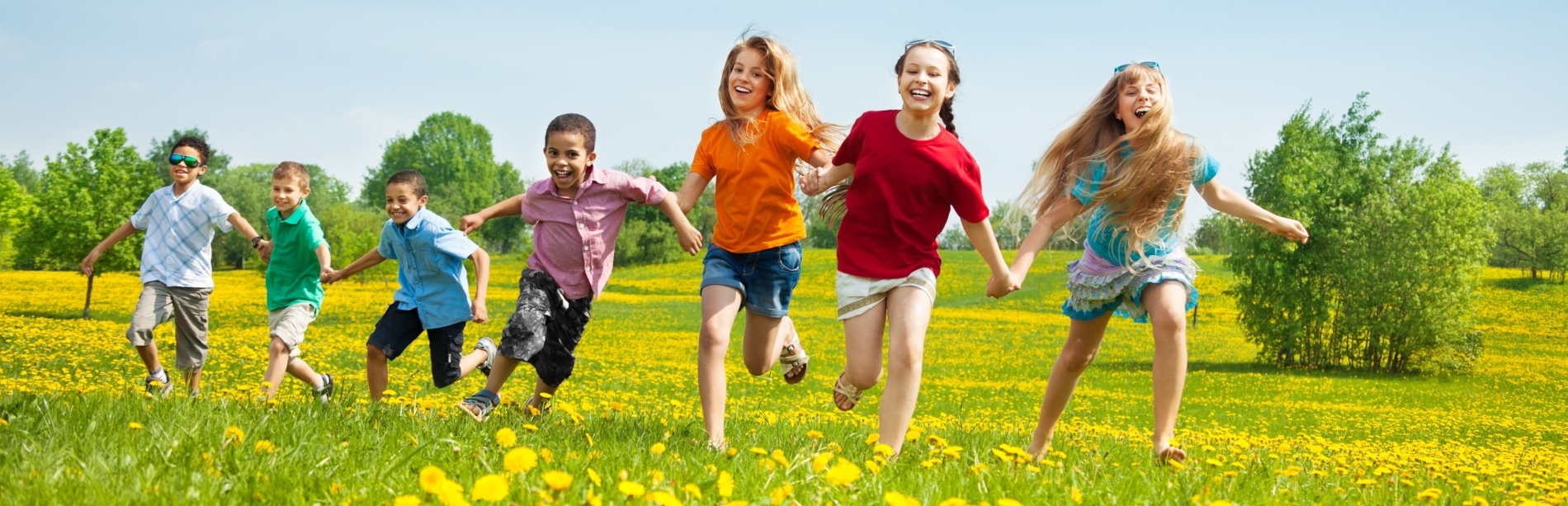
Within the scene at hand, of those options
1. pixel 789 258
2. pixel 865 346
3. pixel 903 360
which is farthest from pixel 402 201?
pixel 903 360

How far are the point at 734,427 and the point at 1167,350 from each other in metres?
2.09

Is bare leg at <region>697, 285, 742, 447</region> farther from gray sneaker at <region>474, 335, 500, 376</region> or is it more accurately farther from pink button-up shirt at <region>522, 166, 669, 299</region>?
gray sneaker at <region>474, 335, 500, 376</region>

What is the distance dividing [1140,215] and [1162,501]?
1937 millimetres

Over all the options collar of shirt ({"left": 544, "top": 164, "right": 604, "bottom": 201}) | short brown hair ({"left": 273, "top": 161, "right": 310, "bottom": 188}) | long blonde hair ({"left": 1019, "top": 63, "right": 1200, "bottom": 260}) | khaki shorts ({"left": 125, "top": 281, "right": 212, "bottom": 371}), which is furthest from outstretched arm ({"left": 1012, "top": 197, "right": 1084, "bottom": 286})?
khaki shorts ({"left": 125, "top": 281, "right": 212, "bottom": 371})

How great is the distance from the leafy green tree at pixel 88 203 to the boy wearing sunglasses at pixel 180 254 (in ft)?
76.3

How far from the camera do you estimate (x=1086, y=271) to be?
5090 millimetres

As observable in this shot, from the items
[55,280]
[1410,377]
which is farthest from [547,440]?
[55,280]

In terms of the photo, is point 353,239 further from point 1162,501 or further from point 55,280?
point 1162,501

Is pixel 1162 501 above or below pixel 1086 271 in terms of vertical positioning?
below

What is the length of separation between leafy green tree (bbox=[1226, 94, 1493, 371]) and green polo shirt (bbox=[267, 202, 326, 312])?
29548 mm

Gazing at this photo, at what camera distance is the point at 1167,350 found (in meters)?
4.80

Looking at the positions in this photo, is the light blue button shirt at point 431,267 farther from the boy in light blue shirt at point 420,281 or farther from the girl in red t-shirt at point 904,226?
the girl in red t-shirt at point 904,226

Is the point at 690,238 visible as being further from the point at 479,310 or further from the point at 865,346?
the point at 479,310

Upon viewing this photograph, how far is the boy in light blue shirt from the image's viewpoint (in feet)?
20.0
